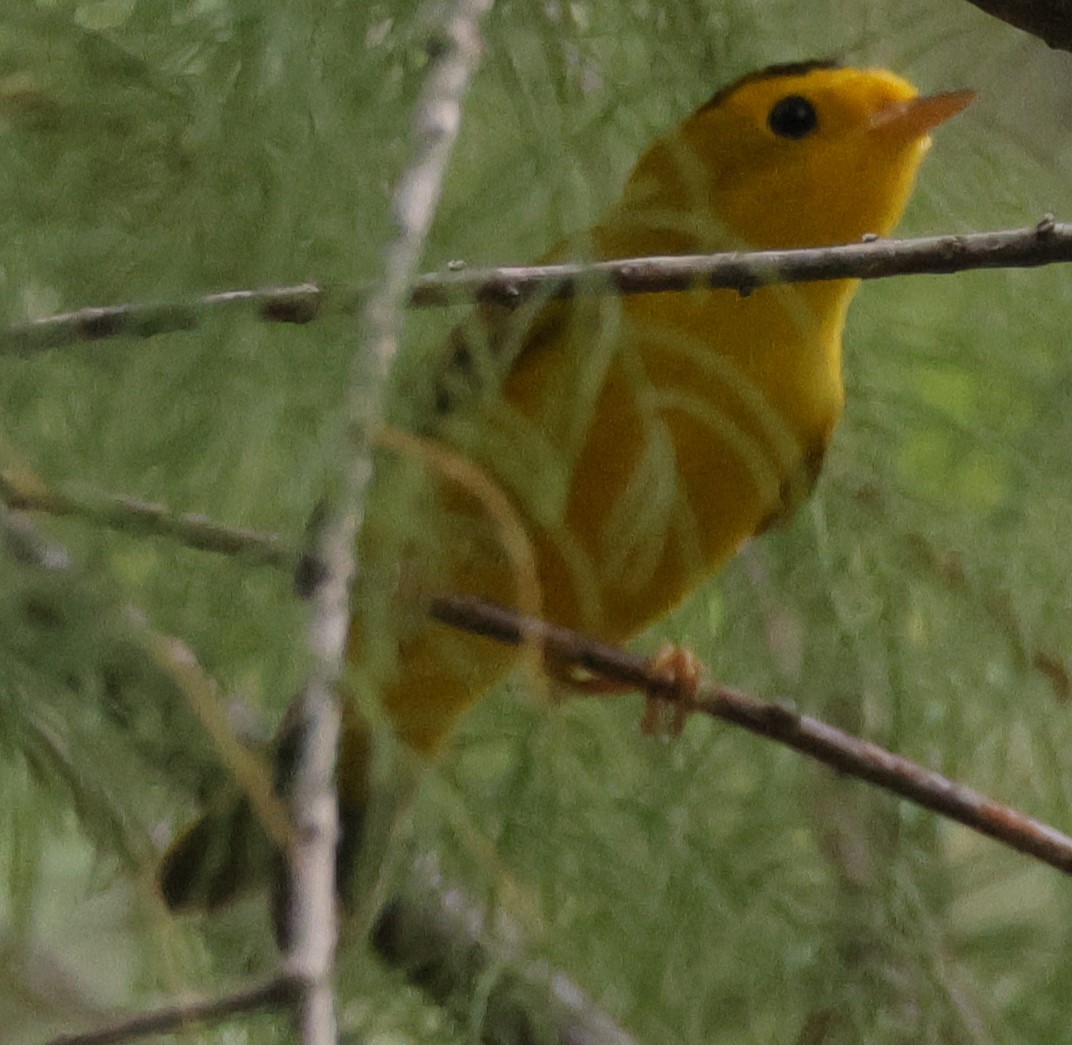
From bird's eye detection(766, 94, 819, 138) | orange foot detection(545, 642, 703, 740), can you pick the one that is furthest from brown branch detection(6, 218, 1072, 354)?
bird's eye detection(766, 94, 819, 138)

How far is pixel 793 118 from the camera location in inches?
60.7

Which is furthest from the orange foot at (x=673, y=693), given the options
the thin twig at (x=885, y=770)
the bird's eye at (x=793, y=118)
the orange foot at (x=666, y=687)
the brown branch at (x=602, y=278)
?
the bird's eye at (x=793, y=118)

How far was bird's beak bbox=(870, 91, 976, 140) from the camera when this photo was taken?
1.31 meters

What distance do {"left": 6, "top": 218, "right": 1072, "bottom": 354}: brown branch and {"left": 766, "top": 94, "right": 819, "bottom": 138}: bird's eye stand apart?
71 cm

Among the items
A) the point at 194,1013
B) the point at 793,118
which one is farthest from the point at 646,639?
the point at 194,1013

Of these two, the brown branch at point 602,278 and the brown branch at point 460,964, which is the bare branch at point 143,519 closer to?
the brown branch at point 602,278

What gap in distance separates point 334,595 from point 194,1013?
→ 15cm

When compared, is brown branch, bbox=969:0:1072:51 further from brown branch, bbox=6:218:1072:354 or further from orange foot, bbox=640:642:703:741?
orange foot, bbox=640:642:703:741

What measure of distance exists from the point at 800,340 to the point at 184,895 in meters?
0.67

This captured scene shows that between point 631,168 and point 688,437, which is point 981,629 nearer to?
point 688,437

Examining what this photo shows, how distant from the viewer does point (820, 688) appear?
48.6 inches

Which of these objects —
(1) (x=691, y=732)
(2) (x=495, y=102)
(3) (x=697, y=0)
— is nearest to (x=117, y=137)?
(2) (x=495, y=102)

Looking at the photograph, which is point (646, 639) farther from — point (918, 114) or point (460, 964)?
Answer: point (918, 114)

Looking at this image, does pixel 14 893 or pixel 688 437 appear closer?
pixel 14 893
